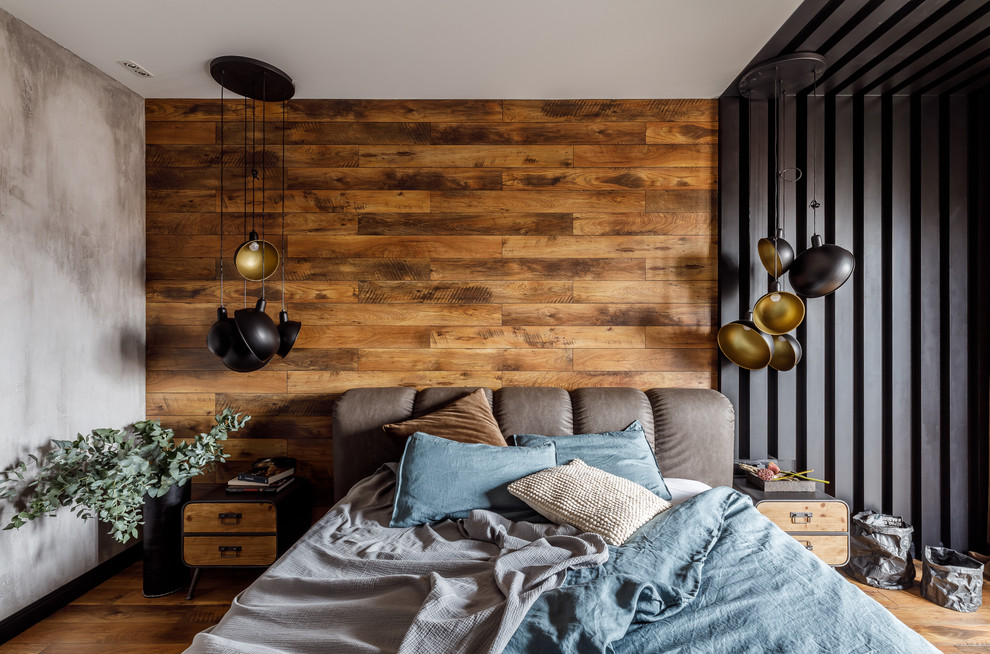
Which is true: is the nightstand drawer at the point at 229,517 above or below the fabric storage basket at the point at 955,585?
above

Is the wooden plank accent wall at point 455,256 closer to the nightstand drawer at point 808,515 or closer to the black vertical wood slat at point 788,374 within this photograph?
the black vertical wood slat at point 788,374

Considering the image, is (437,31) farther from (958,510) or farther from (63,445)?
(958,510)

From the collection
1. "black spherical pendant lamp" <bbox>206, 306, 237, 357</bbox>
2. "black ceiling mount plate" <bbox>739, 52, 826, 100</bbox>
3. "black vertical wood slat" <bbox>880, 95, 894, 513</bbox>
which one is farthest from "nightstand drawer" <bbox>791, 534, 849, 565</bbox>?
"black spherical pendant lamp" <bbox>206, 306, 237, 357</bbox>

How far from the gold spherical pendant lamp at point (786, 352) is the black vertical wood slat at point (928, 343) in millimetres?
775

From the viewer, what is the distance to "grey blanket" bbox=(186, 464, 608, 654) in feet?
3.59

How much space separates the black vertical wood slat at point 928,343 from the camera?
2.67 meters

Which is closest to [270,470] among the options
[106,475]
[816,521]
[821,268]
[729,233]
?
[106,475]

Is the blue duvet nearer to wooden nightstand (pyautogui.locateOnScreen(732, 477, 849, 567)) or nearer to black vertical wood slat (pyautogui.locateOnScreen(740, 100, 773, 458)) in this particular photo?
wooden nightstand (pyautogui.locateOnScreen(732, 477, 849, 567))

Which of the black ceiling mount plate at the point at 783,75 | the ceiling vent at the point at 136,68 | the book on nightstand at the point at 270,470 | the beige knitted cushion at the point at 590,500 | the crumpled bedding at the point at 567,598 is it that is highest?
the ceiling vent at the point at 136,68

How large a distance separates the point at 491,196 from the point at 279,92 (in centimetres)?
125

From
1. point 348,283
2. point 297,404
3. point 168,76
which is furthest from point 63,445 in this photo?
point 168,76

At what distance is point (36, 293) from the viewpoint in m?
2.20

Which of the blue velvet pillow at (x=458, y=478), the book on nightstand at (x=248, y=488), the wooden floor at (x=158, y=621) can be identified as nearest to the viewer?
the blue velvet pillow at (x=458, y=478)

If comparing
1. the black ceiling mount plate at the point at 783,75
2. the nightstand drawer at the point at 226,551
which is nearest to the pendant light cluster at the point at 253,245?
the nightstand drawer at the point at 226,551
